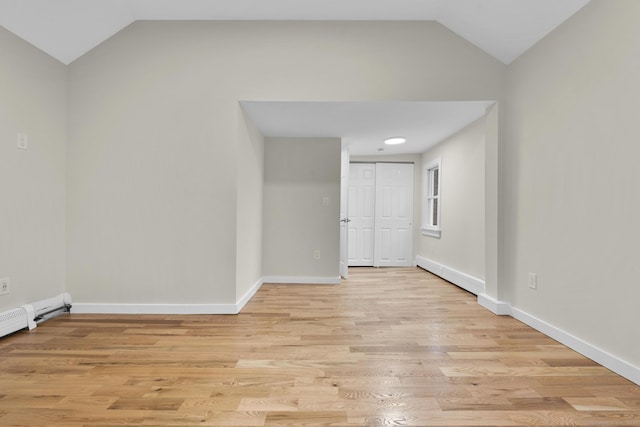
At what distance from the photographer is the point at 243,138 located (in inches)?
123

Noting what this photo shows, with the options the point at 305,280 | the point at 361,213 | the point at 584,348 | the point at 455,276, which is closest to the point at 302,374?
the point at 584,348

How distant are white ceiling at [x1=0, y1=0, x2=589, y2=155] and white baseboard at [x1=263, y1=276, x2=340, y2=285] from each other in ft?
6.50

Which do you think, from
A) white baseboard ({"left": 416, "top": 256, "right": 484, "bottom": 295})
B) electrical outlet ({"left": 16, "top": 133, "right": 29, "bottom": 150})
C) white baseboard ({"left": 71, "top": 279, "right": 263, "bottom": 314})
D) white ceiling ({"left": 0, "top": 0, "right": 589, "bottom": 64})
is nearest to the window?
white baseboard ({"left": 416, "top": 256, "right": 484, "bottom": 295})

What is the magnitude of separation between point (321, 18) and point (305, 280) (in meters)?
2.96

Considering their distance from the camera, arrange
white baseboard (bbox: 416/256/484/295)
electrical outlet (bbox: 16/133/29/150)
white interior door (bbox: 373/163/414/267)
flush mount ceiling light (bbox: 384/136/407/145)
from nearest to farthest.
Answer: electrical outlet (bbox: 16/133/29/150), white baseboard (bbox: 416/256/484/295), flush mount ceiling light (bbox: 384/136/407/145), white interior door (bbox: 373/163/414/267)

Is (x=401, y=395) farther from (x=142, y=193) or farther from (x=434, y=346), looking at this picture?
(x=142, y=193)

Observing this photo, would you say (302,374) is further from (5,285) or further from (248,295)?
(5,285)

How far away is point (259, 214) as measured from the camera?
161 inches

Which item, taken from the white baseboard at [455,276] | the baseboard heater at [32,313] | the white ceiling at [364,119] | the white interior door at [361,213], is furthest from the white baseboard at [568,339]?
the baseboard heater at [32,313]

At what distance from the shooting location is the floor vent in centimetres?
233

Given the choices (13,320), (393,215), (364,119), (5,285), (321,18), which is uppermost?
(321,18)

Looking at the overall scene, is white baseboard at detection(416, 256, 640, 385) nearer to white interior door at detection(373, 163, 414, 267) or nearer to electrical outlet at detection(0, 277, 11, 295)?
white interior door at detection(373, 163, 414, 267)

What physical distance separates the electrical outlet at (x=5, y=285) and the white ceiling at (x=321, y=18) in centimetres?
181

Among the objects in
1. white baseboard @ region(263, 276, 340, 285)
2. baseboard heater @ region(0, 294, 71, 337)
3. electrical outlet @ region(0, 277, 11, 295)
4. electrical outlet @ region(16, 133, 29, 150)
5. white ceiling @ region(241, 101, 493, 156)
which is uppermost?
white ceiling @ region(241, 101, 493, 156)
